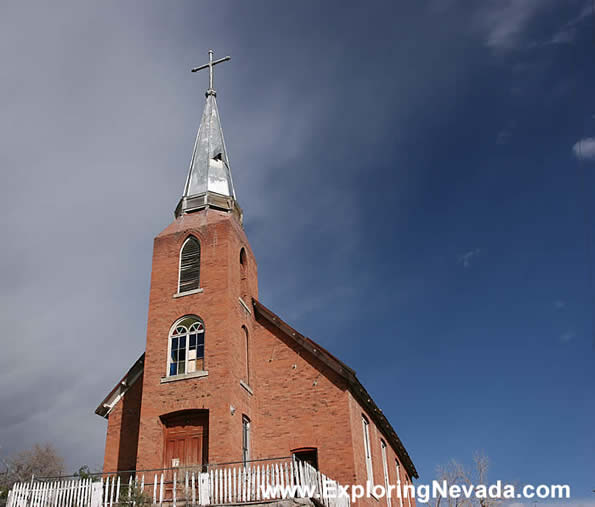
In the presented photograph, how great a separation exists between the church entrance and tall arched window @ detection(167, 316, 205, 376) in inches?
60.1

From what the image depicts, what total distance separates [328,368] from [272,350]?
2.36 meters

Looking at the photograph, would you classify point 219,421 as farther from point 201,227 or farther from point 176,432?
point 201,227

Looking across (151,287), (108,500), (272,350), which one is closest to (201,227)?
(151,287)

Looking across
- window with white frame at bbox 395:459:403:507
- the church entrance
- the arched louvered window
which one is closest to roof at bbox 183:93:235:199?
the arched louvered window

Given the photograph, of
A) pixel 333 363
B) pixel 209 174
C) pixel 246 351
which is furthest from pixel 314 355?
pixel 209 174

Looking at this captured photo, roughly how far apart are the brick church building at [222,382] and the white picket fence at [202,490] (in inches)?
77.3

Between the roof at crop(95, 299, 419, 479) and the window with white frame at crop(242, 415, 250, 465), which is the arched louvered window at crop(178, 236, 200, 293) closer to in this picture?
the roof at crop(95, 299, 419, 479)

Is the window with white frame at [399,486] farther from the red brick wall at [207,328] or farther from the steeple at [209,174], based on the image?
the steeple at [209,174]

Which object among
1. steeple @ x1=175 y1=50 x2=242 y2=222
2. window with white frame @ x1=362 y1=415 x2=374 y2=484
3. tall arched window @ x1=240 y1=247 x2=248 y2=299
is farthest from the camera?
steeple @ x1=175 y1=50 x2=242 y2=222

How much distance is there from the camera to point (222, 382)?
1975 cm

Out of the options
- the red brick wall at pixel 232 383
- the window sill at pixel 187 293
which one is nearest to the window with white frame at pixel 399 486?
the red brick wall at pixel 232 383

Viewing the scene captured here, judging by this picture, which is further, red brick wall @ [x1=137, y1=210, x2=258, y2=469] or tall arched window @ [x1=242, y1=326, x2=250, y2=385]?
tall arched window @ [x1=242, y1=326, x2=250, y2=385]

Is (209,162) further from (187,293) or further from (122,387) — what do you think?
(122,387)

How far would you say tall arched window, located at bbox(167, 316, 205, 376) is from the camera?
20812mm
